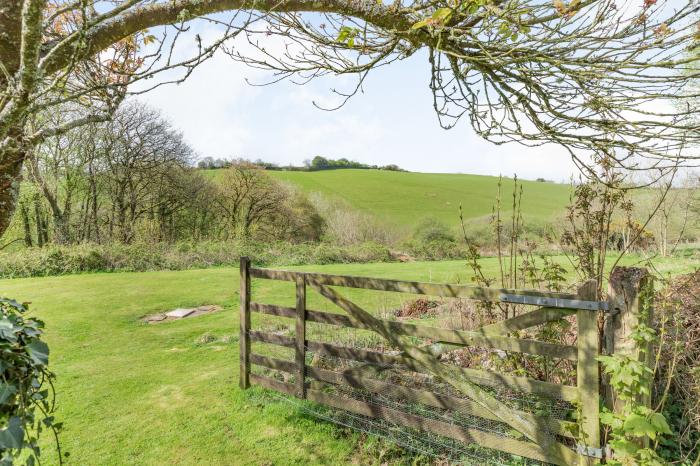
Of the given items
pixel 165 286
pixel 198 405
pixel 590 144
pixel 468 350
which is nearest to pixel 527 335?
pixel 468 350

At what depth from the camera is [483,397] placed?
340 centimetres

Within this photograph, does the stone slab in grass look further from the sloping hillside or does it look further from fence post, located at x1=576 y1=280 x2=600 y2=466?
the sloping hillside

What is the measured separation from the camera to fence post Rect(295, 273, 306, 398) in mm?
4410

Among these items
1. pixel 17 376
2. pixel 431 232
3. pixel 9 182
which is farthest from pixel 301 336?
pixel 431 232

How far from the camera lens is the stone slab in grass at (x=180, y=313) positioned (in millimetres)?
8823

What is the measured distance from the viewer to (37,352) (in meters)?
2.09

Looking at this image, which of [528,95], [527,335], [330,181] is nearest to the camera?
[528,95]

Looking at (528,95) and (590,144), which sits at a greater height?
(528,95)

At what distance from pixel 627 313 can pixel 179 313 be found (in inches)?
341

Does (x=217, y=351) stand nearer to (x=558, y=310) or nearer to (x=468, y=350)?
(x=468, y=350)

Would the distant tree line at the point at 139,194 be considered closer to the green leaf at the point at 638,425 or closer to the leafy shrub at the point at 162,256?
the leafy shrub at the point at 162,256

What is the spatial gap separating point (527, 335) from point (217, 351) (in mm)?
4686

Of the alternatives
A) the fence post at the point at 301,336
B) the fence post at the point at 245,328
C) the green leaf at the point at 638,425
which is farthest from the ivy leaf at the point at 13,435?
the green leaf at the point at 638,425

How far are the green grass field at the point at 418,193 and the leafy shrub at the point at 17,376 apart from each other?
31.1 meters
